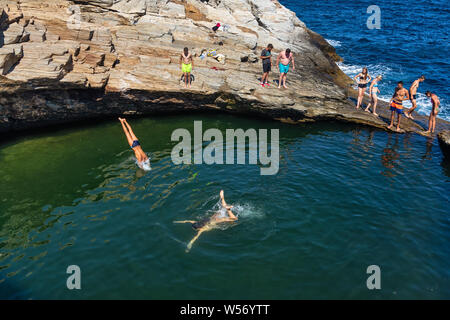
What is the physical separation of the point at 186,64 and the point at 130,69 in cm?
432

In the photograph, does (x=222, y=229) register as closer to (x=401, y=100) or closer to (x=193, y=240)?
(x=193, y=240)

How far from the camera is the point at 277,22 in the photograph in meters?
35.2

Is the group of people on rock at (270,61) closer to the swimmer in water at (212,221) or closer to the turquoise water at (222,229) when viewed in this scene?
the turquoise water at (222,229)

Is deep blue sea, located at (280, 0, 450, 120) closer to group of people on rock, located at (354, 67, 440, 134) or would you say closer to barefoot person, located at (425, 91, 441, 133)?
barefoot person, located at (425, 91, 441, 133)

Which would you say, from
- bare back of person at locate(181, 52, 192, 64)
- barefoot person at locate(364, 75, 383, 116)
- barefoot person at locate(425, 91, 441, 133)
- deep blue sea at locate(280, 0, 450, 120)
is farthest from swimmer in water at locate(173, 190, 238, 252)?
deep blue sea at locate(280, 0, 450, 120)

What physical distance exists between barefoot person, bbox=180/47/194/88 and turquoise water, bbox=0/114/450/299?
5.06 meters

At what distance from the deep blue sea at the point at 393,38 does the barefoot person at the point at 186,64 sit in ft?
64.0

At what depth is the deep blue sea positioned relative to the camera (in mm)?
35812

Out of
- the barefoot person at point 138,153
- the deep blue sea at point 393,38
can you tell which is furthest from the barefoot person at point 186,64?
the deep blue sea at point 393,38

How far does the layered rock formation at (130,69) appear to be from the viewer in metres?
20.8

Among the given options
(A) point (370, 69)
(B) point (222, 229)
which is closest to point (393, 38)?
(A) point (370, 69)

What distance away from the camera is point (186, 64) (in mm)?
23266

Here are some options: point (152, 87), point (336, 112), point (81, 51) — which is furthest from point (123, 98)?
point (336, 112)
